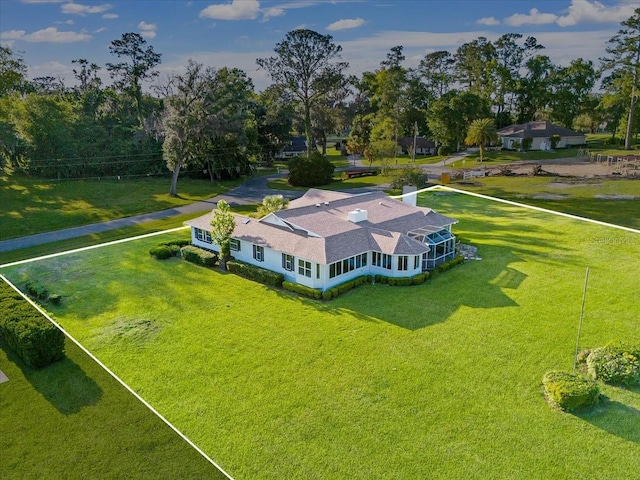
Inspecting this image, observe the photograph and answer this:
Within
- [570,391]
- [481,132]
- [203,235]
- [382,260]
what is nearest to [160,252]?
[203,235]

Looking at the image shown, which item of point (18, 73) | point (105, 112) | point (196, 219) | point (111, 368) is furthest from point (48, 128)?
point (111, 368)

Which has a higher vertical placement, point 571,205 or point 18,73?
point 18,73

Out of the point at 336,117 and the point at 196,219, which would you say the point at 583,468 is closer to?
the point at 196,219

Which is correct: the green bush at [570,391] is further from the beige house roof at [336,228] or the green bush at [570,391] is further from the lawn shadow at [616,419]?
the beige house roof at [336,228]

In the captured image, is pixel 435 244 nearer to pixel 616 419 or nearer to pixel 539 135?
pixel 616 419

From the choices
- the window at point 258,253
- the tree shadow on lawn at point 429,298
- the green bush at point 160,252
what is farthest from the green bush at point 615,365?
the green bush at point 160,252

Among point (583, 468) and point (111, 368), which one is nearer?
point (583, 468)
